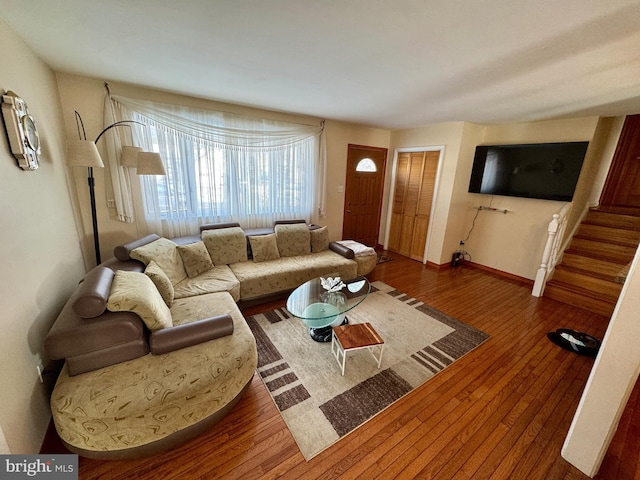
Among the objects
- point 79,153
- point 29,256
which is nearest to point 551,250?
point 29,256

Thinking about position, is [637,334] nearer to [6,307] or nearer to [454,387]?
[454,387]

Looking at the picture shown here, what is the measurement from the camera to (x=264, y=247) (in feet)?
11.1

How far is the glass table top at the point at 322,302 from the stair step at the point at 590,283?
300cm

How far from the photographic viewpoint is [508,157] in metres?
3.82

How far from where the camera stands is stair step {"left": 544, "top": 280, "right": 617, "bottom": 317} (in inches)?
122

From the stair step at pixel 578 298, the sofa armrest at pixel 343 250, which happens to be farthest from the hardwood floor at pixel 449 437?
the sofa armrest at pixel 343 250

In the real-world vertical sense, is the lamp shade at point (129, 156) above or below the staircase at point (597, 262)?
above

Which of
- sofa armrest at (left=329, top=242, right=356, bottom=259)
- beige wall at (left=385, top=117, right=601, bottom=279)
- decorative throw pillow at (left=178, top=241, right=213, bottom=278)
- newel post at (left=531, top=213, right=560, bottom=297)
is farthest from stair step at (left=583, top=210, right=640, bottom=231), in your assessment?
decorative throw pillow at (left=178, top=241, right=213, bottom=278)

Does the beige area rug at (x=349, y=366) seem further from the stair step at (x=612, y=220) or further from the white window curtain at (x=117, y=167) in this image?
the stair step at (x=612, y=220)

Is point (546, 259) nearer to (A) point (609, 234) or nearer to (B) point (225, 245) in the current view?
(A) point (609, 234)

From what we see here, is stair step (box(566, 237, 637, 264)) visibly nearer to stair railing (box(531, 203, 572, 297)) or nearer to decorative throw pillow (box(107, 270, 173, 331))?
stair railing (box(531, 203, 572, 297))

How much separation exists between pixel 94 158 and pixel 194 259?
128 cm

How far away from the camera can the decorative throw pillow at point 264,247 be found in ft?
10.9

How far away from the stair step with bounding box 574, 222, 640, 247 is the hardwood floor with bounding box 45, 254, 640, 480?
2245 mm
